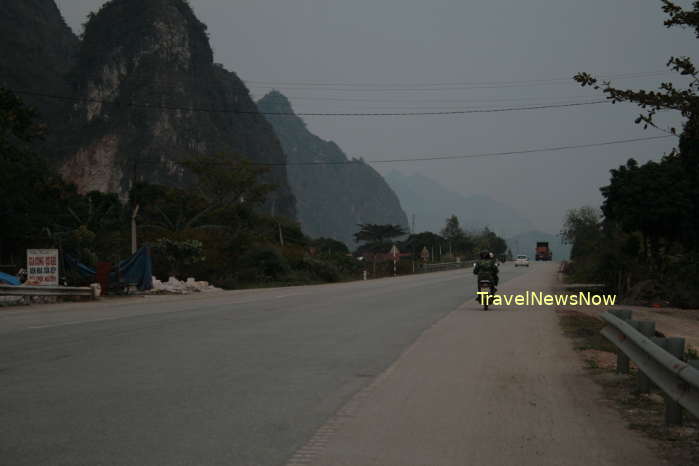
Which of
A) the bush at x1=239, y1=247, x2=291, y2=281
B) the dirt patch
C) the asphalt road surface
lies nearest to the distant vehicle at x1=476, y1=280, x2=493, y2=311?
the asphalt road surface

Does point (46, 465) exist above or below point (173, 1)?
below

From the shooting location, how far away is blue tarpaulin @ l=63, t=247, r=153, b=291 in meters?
28.8

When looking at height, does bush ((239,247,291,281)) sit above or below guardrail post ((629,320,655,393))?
above

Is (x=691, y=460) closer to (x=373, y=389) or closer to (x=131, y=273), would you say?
(x=373, y=389)

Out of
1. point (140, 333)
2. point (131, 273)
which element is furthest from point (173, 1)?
point (140, 333)

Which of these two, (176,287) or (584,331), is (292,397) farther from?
(176,287)

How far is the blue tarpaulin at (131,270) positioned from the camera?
2878 cm

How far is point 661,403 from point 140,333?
9.30 m

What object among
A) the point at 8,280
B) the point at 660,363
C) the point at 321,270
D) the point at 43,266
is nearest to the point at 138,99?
the point at 321,270

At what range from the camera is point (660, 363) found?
22.6 ft

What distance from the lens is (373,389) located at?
893 centimetres

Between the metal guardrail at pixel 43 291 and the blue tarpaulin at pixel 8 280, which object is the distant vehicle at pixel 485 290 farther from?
the blue tarpaulin at pixel 8 280

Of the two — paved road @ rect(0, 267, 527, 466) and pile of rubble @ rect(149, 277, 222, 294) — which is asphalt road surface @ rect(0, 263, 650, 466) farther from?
pile of rubble @ rect(149, 277, 222, 294)

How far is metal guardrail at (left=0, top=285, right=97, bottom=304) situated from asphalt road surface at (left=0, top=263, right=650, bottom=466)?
28.2ft
